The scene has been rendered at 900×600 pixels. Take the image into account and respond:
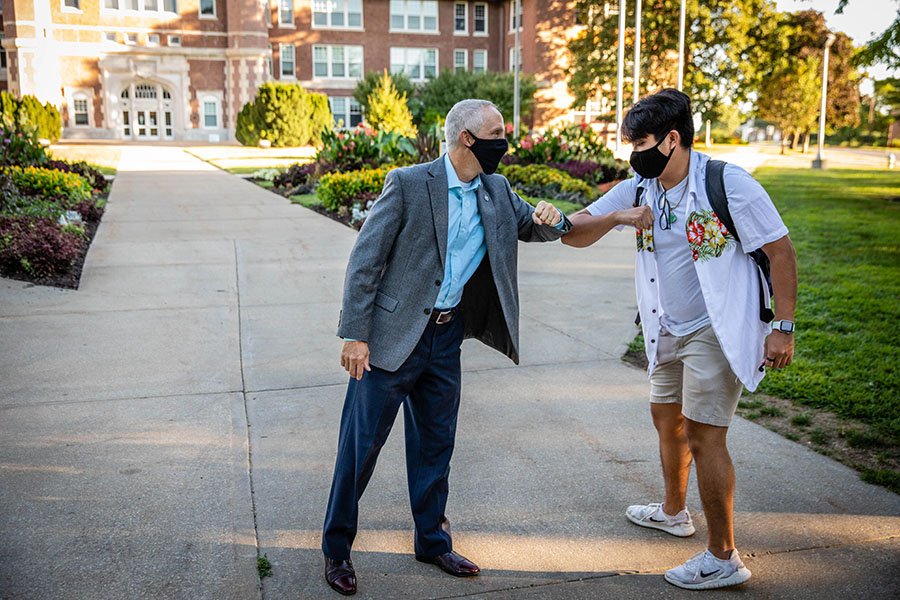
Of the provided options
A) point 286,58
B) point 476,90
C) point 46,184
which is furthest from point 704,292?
point 286,58

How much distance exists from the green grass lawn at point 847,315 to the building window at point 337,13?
135 feet

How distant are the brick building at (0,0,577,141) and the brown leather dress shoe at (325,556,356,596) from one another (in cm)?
4851

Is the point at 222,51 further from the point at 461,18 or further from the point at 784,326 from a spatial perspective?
the point at 784,326

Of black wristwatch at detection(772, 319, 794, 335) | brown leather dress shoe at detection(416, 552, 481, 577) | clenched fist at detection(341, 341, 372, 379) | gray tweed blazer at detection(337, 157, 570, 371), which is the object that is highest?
gray tweed blazer at detection(337, 157, 570, 371)

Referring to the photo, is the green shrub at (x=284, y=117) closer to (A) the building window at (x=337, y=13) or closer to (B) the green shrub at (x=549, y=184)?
(A) the building window at (x=337, y=13)

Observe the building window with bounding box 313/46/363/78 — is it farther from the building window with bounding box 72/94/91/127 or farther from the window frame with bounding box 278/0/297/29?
the building window with bounding box 72/94/91/127

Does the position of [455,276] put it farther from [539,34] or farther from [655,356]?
[539,34]

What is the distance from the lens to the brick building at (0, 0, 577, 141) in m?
48.6

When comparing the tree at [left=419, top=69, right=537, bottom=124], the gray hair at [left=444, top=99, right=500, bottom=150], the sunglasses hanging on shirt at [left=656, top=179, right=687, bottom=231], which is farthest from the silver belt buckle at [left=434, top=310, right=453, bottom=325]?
the tree at [left=419, top=69, right=537, bottom=124]

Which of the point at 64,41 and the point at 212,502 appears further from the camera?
the point at 64,41

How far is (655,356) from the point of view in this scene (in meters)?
3.42

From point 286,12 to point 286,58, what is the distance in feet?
9.34

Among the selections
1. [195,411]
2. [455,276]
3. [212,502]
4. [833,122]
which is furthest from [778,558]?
[833,122]

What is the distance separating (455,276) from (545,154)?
18.1 meters
